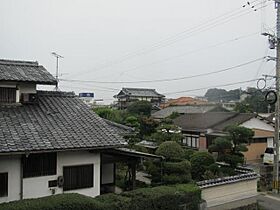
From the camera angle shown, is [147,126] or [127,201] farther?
[147,126]

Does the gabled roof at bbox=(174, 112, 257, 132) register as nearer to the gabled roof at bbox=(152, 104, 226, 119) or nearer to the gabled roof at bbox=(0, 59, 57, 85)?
the gabled roof at bbox=(152, 104, 226, 119)

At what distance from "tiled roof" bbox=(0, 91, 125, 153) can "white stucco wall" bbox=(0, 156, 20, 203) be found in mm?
751

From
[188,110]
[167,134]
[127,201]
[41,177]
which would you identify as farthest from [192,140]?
[41,177]

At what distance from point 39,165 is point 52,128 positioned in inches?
60.8

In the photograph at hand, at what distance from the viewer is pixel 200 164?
18828 mm

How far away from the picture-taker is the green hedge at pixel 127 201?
970 centimetres

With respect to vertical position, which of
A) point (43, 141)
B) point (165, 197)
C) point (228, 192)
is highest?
point (43, 141)

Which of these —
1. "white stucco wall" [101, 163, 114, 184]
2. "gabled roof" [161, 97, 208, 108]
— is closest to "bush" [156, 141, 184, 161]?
"white stucco wall" [101, 163, 114, 184]

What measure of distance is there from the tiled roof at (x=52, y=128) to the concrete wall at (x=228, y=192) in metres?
5.90

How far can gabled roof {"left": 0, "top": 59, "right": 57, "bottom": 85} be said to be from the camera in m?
13.5

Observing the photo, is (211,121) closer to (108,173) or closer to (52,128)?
(108,173)

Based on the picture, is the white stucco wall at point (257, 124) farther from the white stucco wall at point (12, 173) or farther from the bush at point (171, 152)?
the white stucco wall at point (12, 173)

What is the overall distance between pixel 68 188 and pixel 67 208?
8.21ft

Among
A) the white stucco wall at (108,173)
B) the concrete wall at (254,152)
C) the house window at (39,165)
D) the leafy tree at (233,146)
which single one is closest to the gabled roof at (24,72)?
the house window at (39,165)
